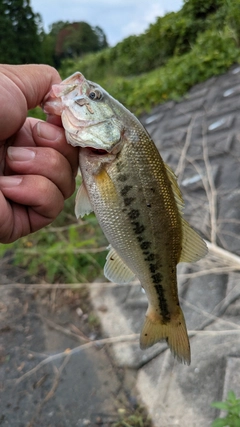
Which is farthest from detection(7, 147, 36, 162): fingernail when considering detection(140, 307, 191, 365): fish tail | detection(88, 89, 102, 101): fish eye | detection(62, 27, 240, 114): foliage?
detection(62, 27, 240, 114): foliage

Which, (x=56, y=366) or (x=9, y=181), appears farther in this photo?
(x=56, y=366)

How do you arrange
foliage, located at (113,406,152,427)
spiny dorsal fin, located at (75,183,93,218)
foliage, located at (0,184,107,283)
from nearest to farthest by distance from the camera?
spiny dorsal fin, located at (75,183,93,218) < foliage, located at (113,406,152,427) < foliage, located at (0,184,107,283)

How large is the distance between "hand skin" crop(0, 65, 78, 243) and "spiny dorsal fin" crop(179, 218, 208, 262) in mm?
616

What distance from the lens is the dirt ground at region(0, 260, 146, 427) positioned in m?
2.72

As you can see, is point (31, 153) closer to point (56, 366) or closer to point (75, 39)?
point (56, 366)

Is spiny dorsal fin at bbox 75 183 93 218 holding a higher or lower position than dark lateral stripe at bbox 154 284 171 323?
higher

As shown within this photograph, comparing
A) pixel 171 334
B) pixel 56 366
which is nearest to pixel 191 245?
pixel 171 334

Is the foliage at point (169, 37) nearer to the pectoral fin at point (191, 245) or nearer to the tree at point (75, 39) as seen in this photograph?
the pectoral fin at point (191, 245)

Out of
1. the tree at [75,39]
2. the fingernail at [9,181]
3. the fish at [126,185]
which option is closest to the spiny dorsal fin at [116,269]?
the fish at [126,185]

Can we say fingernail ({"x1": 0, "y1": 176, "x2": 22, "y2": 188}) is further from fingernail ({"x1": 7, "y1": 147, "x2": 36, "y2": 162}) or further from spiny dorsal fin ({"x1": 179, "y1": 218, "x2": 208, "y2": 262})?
spiny dorsal fin ({"x1": 179, "y1": 218, "x2": 208, "y2": 262})

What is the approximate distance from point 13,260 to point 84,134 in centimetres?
323

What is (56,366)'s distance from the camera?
3061mm

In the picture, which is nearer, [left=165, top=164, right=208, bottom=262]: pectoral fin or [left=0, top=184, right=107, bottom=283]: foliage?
[left=165, top=164, right=208, bottom=262]: pectoral fin

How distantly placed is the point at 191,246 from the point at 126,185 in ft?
1.36
